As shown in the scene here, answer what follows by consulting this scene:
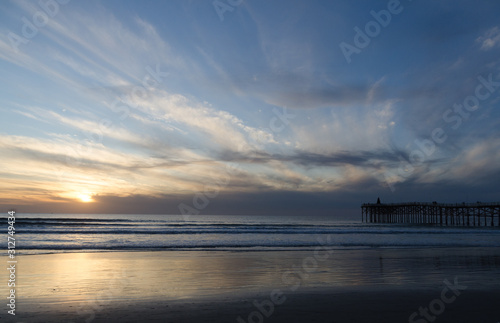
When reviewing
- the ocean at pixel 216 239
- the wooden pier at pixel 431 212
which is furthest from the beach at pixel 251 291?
the wooden pier at pixel 431 212

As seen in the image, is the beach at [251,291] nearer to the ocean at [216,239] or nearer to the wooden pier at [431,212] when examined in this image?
the ocean at [216,239]

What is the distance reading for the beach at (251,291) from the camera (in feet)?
24.6

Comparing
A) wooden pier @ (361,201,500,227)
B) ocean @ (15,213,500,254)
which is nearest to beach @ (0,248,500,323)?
ocean @ (15,213,500,254)

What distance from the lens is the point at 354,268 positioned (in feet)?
47.4

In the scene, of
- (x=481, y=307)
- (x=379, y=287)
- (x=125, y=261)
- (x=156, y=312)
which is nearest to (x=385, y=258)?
(x=379, y=287)

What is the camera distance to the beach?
7.51 meters

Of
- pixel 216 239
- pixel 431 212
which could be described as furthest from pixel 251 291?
pixel 431 212

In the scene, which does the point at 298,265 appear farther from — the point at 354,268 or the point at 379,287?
the point at 379,287

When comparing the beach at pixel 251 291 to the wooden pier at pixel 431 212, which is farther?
the wooden pier at pixel 431 212

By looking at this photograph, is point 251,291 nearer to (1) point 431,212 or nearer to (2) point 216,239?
(2) point 216,239

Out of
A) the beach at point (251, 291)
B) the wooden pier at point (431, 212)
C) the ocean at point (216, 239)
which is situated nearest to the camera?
the beach at point (251, 291)

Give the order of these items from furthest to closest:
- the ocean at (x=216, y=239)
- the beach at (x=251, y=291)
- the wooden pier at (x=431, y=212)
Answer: the wooden pier at (x=431, y=212), the ocean at (x=216, y=239), the beach at (x=251, y=291)

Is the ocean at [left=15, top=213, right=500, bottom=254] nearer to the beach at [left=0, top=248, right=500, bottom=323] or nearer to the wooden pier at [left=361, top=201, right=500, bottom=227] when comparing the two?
the beach at [left=0, top=248, right=500, bottom=323]

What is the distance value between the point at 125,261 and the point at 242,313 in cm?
1008
